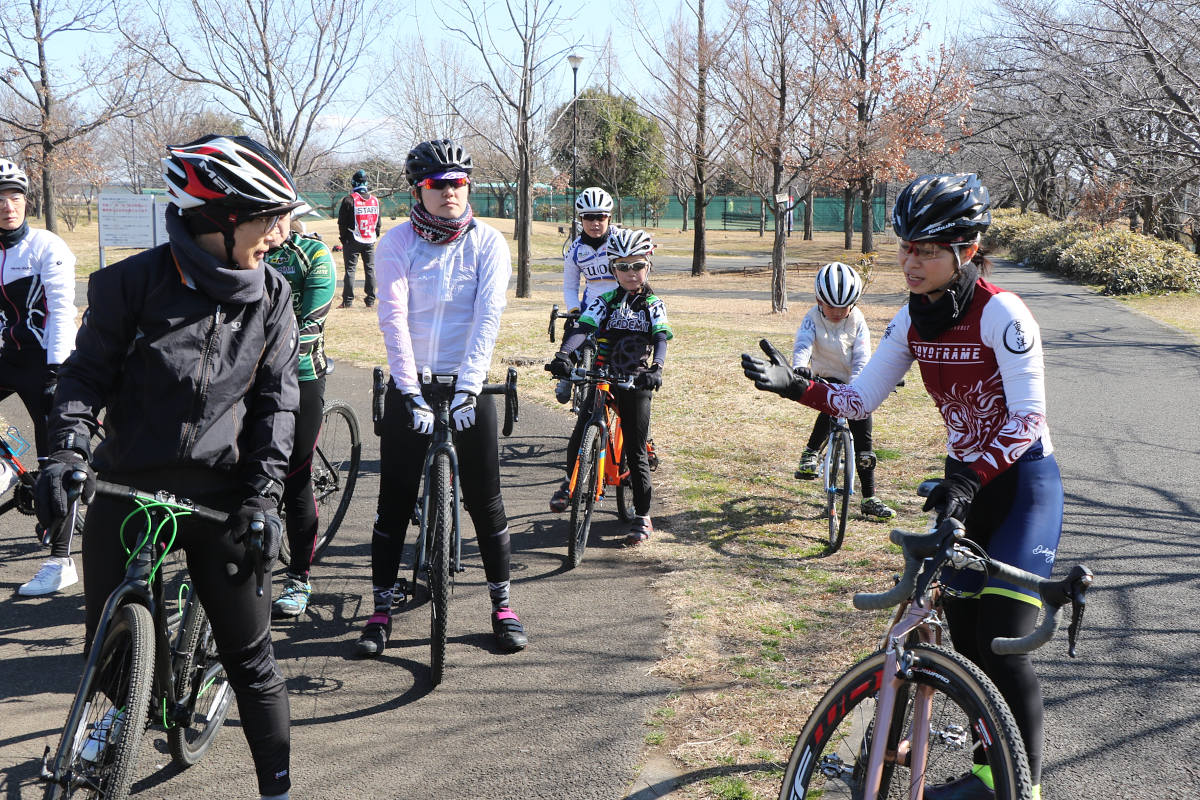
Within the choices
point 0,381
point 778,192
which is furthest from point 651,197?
point 0,381

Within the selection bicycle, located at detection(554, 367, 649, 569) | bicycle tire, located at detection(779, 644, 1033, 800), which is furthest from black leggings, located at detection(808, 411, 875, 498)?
bicycle tire, located at detection(779, 644, 1033, 800)

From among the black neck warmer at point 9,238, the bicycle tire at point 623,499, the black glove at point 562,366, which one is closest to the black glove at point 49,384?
the black neck warmer at point 9,238

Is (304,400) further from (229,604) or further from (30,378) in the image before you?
(229,604)

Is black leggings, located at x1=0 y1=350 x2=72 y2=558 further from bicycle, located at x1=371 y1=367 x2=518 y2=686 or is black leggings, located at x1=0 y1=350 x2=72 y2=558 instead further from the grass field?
the grass field

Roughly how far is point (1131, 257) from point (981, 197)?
78.2 ft

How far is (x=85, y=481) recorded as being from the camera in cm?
252

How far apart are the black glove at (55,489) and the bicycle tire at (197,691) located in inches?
34.7

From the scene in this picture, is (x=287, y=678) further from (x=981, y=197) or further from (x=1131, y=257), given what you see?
(x=1131, y=257)

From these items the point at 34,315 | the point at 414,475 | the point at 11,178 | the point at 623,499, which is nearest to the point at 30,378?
the point at 34,315

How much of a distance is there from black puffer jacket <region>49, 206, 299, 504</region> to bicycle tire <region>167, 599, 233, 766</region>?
73 cm

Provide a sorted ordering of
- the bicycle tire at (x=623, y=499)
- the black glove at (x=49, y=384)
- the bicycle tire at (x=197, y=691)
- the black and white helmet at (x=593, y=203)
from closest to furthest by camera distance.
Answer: the bicycle tire at (x=197, y=691) → the black glove at (x=49, y=384) → the bicycle tire at (x=623, y=499) → the black and white helmet at (x=593, y=203)

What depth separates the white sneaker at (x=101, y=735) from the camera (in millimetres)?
2738

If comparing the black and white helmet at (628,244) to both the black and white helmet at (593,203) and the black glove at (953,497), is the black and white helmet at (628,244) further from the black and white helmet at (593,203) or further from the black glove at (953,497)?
the black glove at (953,497)

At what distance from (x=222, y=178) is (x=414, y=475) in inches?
81.2
